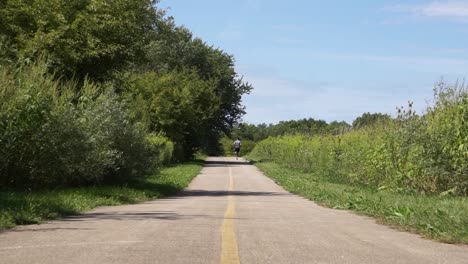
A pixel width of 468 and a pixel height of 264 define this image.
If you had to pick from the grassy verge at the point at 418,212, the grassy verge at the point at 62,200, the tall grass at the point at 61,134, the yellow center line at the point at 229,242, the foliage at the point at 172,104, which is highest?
the foliage at the point at 172,104

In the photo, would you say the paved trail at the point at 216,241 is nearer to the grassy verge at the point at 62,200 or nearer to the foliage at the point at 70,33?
the grassy verge at the point at 62,200

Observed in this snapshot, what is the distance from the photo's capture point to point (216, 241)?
30.9ft

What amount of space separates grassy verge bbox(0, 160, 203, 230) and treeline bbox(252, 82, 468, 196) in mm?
7738

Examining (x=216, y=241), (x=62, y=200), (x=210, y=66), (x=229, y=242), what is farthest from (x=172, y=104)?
(x=229, y=242)

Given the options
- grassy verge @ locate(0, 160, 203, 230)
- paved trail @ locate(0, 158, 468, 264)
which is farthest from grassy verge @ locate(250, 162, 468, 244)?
grassy verge @ locate(0, 160, 203, 230)

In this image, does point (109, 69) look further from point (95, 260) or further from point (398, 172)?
point (95, 260)

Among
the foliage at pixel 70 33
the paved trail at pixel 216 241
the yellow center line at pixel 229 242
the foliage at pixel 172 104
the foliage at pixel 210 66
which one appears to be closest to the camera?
the yellow center line at pixel 229 242

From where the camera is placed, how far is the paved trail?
7979 mm

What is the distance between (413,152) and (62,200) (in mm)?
10483

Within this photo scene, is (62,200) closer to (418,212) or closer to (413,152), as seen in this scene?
(418,212)

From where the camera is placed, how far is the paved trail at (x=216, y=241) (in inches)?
314

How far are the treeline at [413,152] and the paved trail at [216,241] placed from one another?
4.46 m

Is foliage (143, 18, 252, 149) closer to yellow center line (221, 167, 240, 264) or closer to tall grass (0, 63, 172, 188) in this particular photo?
tall grass (0, 63, 172, 188)

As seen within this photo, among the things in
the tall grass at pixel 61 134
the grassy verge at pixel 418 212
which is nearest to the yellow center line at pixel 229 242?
the grassy verge at pixel 418 212
